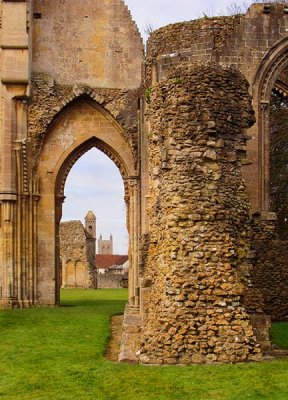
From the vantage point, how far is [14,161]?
18922 mm

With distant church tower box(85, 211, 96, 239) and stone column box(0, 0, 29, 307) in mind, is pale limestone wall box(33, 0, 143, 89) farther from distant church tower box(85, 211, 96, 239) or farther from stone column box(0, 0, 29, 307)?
distant church tower box(85, 211, 96, 239)

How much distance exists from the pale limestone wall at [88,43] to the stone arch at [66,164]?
32.7 inches

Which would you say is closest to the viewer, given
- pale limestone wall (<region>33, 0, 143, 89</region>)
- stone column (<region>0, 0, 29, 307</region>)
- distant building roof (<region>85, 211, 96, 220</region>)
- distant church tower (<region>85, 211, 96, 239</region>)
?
stone column (<region>0, 0, 29, 307</region>)

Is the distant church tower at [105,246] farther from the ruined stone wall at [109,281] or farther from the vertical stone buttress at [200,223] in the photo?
the vertical stone buttress at [200,223]

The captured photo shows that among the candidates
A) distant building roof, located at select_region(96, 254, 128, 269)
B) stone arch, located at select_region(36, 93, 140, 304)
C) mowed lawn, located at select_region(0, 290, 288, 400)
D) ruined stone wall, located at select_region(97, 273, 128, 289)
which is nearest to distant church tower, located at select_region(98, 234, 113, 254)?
distant building roof, located at select_region(96, 254, 128, 269)

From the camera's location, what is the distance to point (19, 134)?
19.0m

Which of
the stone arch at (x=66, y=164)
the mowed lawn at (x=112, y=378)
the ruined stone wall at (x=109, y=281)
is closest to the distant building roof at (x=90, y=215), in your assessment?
the ruined stone wall at (x=109, y=281)

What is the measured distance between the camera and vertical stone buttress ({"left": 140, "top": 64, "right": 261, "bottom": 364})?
7.92 m

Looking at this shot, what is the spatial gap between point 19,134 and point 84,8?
156 inches

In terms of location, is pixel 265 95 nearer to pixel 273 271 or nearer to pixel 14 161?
pixel 273 271

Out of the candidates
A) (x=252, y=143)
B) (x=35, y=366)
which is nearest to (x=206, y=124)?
(x=35, y=366)

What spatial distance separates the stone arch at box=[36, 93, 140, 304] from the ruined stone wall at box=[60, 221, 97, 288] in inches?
871

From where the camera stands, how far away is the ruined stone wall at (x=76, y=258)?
4216 cm

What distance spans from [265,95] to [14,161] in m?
6.80
